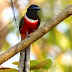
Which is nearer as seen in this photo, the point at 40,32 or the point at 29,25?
the point at 40,32

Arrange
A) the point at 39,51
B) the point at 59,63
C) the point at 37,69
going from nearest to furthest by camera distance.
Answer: the point at 37,69
the point at 59,63
the point at 39,51

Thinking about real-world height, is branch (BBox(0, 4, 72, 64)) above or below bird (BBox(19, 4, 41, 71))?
below

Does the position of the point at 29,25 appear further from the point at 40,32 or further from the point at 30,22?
the point at 40,32

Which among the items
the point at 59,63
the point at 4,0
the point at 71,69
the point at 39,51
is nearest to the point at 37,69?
the point at 71,69

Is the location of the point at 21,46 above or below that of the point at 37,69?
above

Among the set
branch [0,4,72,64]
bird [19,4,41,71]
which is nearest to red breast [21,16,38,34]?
bird [19,4,41,71]

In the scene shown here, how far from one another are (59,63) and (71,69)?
49 cm

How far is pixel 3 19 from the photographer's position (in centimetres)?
552

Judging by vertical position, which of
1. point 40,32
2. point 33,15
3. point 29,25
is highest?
point 33,15

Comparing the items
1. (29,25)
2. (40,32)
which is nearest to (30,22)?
(29,25)

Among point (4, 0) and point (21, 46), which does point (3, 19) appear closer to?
point (4, 0)

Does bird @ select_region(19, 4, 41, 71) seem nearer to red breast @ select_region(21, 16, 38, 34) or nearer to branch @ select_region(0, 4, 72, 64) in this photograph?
red breast @ select_region(21, 16, 38, 34)

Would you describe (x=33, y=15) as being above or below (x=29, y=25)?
above

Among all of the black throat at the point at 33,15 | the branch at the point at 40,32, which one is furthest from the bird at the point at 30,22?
the branch at the point at 40,32
